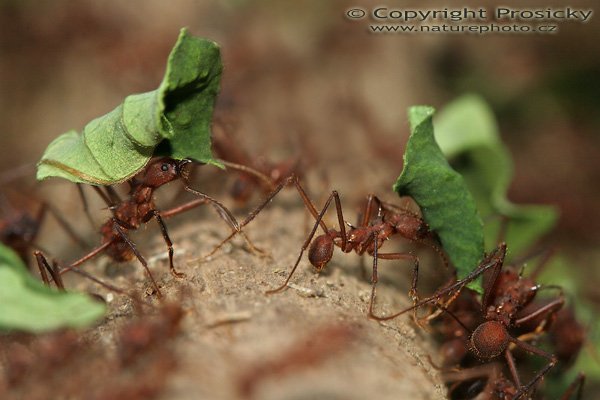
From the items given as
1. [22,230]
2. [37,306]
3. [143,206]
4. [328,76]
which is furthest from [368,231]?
[328,76]

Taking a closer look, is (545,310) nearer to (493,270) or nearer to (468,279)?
(493,270)

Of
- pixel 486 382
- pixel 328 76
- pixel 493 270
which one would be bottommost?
pixel 486 382

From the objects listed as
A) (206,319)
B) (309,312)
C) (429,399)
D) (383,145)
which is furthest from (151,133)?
(383,145)

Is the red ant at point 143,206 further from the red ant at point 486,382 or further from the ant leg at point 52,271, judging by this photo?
the red ant at point 486,382

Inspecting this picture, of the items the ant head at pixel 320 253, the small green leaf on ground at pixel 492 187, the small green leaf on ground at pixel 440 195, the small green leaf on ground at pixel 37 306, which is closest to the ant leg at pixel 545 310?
the small green leaf on ground at pixel 440 195

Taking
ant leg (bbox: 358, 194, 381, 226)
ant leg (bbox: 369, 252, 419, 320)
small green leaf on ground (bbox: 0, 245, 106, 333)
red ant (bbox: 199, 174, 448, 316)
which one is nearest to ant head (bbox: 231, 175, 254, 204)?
red ant (bbox: 199, 174, 448, 316)

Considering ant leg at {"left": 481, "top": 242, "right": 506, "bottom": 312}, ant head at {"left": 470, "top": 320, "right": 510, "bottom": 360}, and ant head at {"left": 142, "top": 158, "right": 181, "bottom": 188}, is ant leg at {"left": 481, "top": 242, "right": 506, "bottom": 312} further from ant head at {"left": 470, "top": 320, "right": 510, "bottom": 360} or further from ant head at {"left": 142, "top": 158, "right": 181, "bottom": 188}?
ant head at {"left": 142, "top": 158, "right": 181, "bottom": 188}

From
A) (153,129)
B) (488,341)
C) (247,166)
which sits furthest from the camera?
(247,166)
